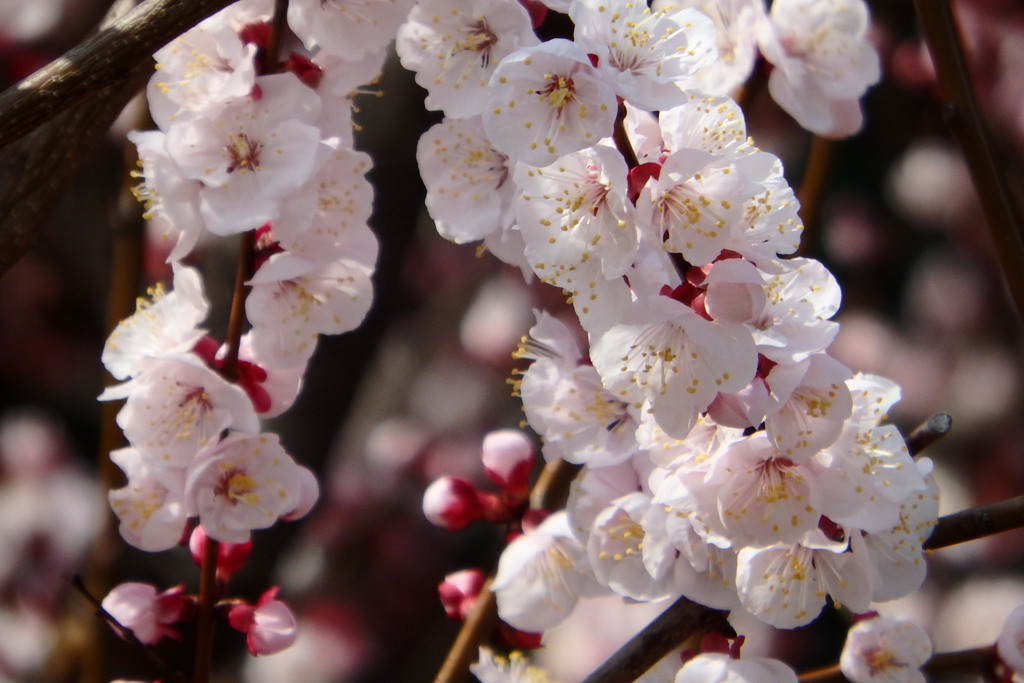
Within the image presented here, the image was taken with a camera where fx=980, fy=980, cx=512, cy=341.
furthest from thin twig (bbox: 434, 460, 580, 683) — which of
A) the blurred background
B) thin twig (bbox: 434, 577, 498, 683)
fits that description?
the blurred background

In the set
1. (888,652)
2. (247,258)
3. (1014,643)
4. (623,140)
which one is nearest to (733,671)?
(888,652)

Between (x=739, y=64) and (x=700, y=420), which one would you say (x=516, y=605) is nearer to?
(x=700, y=420)

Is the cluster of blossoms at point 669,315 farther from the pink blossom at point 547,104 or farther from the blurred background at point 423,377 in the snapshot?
the blurred background at point 423,377

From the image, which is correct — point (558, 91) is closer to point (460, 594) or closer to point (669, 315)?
point (669, 315)

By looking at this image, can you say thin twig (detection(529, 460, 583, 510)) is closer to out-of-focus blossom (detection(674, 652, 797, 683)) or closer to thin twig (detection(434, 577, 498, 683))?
thin twig (detection(434, 577, 498, 683))

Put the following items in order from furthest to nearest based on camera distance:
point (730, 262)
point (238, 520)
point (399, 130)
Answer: point (399, 130), point (238, 520), point (730, 262)

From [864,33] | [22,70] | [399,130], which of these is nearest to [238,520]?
[864,33]
